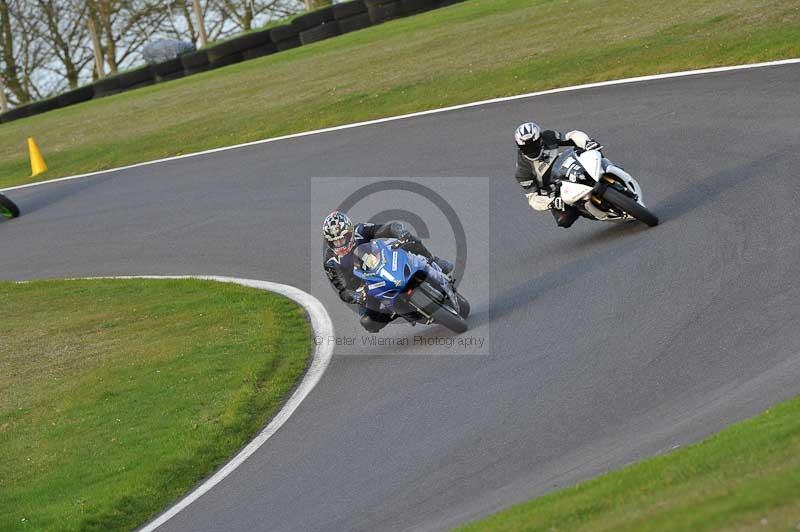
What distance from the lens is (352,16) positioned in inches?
1323

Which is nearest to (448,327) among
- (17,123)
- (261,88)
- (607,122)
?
(607,122)

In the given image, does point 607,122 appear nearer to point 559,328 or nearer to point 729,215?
point 729,215

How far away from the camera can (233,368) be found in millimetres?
12070

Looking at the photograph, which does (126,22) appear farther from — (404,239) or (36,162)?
(404,239)

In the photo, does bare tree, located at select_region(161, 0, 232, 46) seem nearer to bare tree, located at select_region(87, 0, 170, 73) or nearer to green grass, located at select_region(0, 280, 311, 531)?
bare tree, located at select_region(87, 0, 170, 73)

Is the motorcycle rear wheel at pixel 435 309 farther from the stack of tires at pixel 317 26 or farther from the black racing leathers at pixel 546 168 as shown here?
the stack of tires at pixel 317 26

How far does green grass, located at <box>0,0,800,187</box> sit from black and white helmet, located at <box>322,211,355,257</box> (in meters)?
8.97

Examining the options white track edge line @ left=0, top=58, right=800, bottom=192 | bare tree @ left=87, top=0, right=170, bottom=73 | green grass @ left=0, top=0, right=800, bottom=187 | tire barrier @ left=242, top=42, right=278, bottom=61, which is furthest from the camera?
bare tree @ left=87, top=0, right=170, bottom=73

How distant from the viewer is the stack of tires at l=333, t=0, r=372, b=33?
3347 cm

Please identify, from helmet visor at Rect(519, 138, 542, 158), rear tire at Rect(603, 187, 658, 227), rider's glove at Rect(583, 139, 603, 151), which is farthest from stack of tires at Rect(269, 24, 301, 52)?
rear tire at Rect(603, 187, 658, 227)

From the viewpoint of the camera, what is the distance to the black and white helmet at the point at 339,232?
1094 centimetres

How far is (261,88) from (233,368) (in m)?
18.3

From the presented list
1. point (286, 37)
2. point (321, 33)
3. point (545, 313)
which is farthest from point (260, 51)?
point (545, 313)

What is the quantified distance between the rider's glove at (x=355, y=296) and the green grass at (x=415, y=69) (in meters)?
8.93
